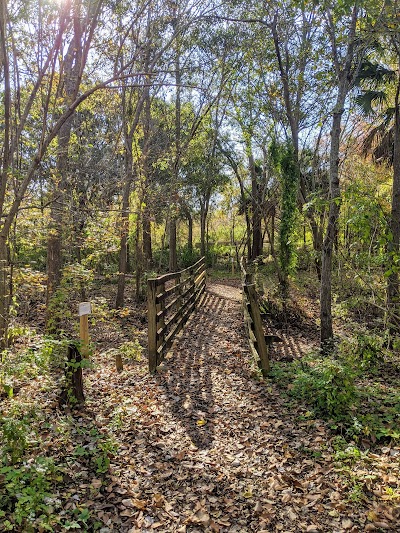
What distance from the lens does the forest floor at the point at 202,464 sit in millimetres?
2828

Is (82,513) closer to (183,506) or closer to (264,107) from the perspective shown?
(183,506)

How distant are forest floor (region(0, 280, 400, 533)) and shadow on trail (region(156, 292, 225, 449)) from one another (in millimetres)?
26

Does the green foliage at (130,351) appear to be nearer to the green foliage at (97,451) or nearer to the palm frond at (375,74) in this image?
the green foliage at (97,451)

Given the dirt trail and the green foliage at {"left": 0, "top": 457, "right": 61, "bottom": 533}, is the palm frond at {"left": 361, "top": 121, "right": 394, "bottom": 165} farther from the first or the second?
the green foliage at {"left": 0, "top": 457, "right": 61, "bottom": 533}

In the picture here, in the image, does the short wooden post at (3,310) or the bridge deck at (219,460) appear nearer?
the bridge deck at (219,460)

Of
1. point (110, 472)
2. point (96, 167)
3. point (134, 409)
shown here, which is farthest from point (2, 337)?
point (96, 167)

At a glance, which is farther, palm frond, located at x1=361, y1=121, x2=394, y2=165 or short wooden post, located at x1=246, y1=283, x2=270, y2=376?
palm frond, located at x1=361, y1=121, x2=394, y2=165

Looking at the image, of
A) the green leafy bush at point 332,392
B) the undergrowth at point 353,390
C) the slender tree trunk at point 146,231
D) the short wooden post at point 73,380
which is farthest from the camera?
the slender tree trunk at point 146,231

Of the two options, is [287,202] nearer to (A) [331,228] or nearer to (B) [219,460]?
(A) [331,228]

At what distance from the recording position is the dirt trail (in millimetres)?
2859

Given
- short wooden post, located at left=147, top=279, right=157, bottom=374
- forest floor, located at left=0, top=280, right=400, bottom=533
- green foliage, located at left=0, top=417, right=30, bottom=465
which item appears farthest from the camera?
short wooden post, located at left=147, top=279, right=157, bottom=374

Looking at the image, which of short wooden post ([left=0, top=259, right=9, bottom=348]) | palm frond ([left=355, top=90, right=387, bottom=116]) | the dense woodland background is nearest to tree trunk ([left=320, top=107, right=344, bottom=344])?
the dense woodland background

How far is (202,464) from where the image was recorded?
3607 mm

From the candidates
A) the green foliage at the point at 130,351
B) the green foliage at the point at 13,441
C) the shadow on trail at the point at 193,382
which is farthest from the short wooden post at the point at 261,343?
the green foliage at the point at 13,441
